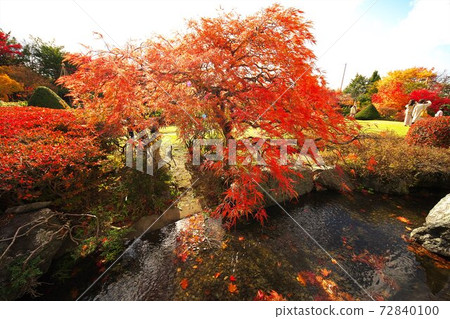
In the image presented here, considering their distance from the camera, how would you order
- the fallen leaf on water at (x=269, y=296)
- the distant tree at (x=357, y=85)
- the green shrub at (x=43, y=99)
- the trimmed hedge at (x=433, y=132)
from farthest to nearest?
the distant tree at (x=357, y=85)
the green shrub at (x=43, y=99)
the trimmed hedge at (x=433, y=132)
the fallen leaf on water at (x=269, y=296)

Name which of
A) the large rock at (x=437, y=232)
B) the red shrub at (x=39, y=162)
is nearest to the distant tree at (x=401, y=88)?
the large rock at (x=437, y=232)

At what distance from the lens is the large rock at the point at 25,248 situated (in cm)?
238

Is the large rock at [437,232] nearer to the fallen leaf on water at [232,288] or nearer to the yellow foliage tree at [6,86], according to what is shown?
the fallen leaf on water at [232,288]

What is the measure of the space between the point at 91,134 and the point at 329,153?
7301 mm

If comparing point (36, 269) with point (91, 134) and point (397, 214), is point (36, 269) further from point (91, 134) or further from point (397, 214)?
point (397, 214)

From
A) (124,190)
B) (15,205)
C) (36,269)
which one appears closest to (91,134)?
(124,190)

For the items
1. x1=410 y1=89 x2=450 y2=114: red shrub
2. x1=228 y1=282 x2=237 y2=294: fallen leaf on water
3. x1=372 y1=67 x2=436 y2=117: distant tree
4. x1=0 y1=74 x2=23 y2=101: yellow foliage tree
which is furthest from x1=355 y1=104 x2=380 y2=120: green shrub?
x1=0 y1=74 x2=23 y2=101: yellow foliage tree

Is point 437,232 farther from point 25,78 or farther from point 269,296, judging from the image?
point 25,78

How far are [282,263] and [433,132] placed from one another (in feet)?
25.5

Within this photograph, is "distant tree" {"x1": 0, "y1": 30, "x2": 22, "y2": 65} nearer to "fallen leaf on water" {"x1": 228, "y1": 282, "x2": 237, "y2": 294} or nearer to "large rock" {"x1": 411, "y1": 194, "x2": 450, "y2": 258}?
"fallen leaf on water" {"x1": 228, "y1": 282, "x2": 237, "y2": 294}

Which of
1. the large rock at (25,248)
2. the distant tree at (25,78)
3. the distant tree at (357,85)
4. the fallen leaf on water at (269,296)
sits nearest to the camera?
the large rock at (25,248)

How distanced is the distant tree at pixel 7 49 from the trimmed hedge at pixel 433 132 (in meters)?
32.7
